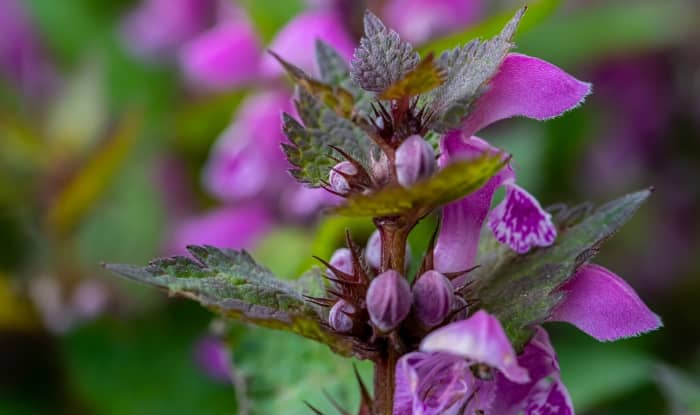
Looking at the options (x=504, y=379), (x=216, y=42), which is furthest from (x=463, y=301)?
(x=216, y=42)

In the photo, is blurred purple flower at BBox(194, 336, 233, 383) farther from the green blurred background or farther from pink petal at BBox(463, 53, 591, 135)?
pink petal at BBox(463, 53, 591, 135)

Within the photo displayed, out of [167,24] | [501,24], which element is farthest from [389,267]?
[167,24]

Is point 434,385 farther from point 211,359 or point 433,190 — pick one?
point 211,359

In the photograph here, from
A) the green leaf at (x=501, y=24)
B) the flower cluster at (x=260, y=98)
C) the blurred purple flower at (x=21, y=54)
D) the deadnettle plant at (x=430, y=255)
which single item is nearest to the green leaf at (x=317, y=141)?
the deadnettle plant at (x=430, y=255)

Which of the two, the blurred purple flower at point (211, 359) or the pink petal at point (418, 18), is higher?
the pink petal at point (418, 18)

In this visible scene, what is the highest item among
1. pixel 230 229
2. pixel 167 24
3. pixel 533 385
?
pixel 167 24

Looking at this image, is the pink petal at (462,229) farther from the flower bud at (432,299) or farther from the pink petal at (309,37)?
the pink petal at (309,37)

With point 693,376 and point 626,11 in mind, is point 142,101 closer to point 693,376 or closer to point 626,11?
point 626,11
